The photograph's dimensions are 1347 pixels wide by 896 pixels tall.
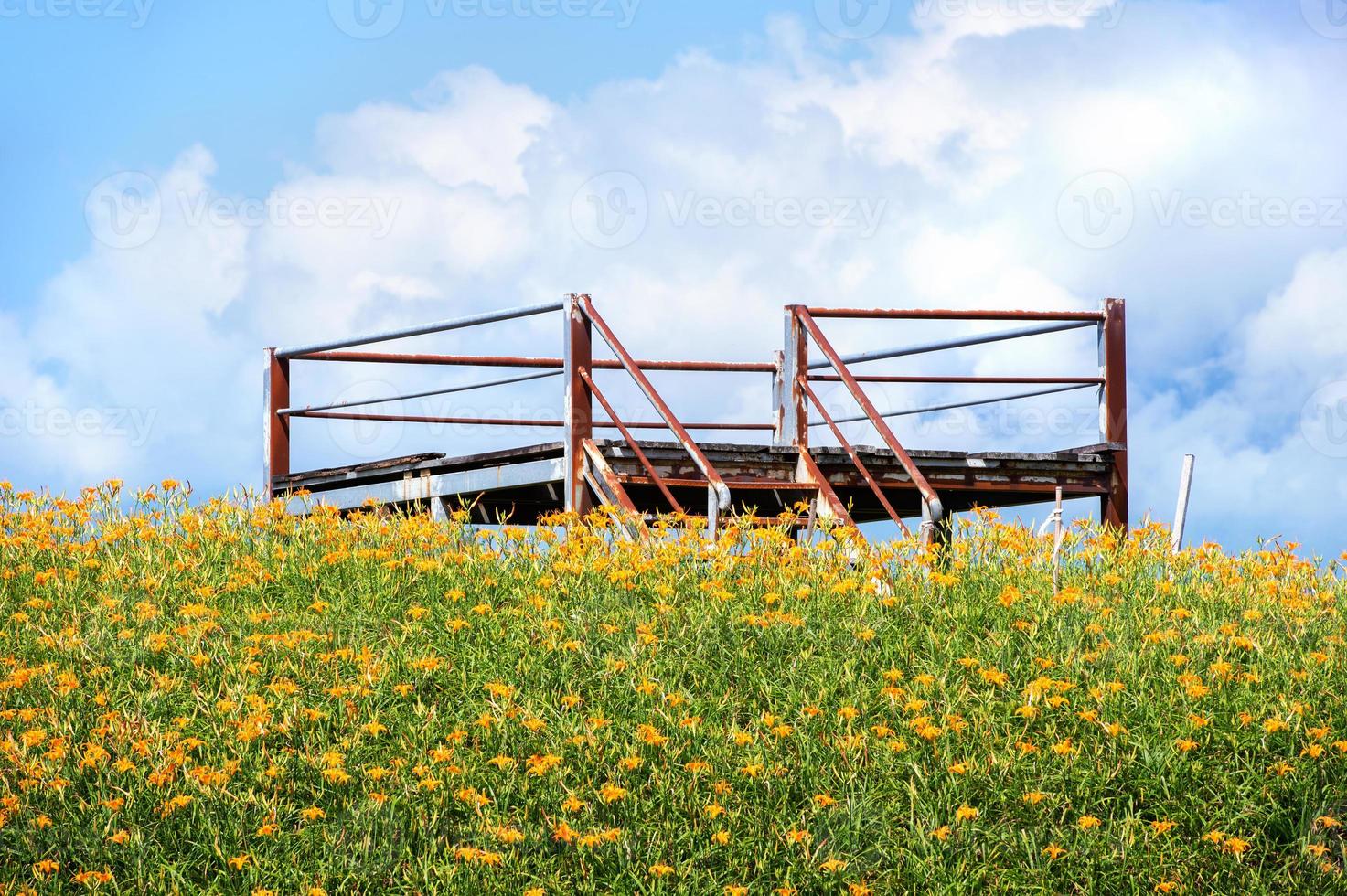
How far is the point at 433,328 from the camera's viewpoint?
1180cm

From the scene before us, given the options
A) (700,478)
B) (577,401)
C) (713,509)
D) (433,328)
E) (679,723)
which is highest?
(433,328)

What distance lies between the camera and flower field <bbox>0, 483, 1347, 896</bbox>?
552 cm

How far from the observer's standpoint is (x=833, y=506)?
35.3 ft

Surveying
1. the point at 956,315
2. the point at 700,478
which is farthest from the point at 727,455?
the point at 956,315

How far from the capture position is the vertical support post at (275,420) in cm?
1285

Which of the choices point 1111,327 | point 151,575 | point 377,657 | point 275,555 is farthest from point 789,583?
point 1111,327

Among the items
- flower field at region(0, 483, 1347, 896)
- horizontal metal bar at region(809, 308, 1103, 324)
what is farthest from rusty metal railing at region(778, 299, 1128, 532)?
flower field at region(0, 483, 1347, 896)

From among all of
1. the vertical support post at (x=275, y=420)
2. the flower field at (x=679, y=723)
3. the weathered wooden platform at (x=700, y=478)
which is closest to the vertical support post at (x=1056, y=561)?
the flower field at (x=679, y=723)

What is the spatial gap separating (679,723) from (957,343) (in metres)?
8.53

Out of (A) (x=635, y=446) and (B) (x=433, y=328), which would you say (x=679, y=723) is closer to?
(A) (x=635, y=446)

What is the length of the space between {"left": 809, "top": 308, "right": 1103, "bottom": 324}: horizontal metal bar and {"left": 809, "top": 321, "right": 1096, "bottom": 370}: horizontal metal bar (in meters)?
0.10

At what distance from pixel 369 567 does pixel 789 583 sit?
243cm

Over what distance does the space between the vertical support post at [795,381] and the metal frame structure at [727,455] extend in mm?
11

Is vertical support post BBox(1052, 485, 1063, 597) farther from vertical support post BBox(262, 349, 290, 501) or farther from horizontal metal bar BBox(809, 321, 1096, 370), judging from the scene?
vertical support post BBox(262, 349, 290, 501)
